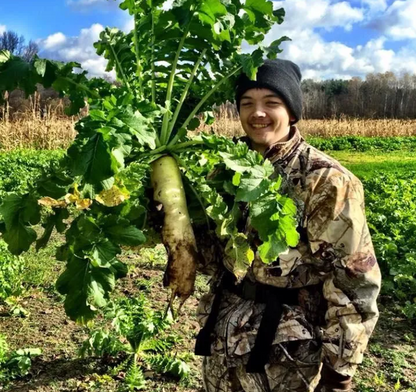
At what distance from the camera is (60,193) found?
1.85m

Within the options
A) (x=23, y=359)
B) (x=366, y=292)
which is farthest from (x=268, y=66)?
(x=23, y=359)

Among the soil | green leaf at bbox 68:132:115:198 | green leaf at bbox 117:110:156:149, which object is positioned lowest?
the soil

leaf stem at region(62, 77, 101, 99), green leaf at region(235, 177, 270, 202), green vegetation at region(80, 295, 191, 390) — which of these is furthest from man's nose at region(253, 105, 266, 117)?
green vegetation at region(80, 295, 191, 390)

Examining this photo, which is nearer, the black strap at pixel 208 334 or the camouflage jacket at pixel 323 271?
the camouflage jacket at pixel 323 271

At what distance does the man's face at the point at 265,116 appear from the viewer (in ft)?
7.48

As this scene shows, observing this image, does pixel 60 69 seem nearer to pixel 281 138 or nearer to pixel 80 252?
pixel 80 252

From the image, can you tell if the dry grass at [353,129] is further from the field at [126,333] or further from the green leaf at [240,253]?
the green leaf at [240,253]

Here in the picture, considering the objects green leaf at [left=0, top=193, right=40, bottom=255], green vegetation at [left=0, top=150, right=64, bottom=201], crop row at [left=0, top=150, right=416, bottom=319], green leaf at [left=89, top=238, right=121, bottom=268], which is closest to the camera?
green leaf at [left=89, top=238, right=121, bottom=268]

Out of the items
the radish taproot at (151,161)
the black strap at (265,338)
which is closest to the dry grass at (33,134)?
the radish taproot at (151,161)

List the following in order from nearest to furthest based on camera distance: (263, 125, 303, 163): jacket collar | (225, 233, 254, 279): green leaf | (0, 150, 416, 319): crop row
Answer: (225, 233, 254, 279): green leaf, (263, 125, 303, 163): jacket collar, (0, 150, 416, 319): crop row

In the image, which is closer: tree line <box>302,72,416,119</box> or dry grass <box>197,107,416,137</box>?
dry grass <box>197,107,416,137</box>

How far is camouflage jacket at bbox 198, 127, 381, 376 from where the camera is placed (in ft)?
6.81

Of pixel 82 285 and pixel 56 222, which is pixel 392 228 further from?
pixel 82 285

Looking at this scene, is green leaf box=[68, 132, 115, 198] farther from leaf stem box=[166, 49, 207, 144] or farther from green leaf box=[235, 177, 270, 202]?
leaf stem box=[166, 49, 207, 144]
